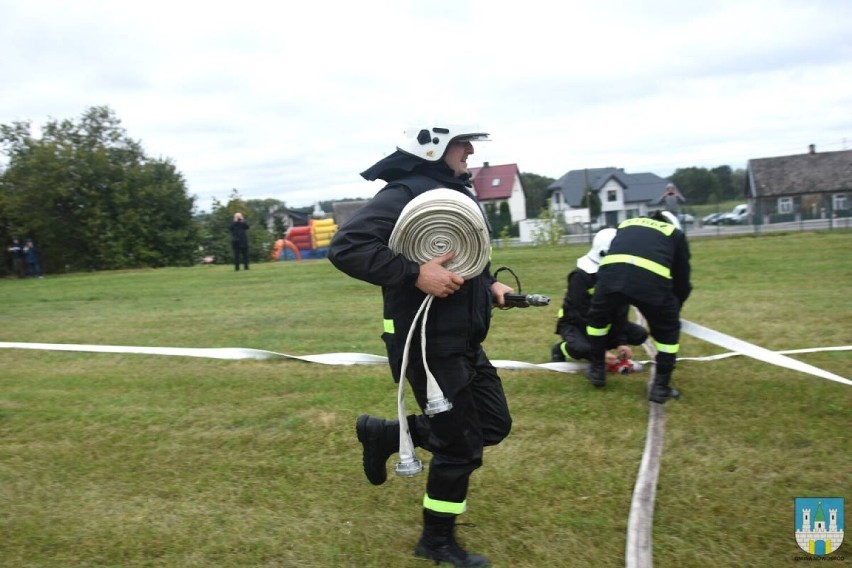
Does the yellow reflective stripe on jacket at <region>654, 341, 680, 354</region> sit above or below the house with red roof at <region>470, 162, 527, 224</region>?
below

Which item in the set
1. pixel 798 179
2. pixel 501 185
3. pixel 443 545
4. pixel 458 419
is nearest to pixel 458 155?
pixel 458 419

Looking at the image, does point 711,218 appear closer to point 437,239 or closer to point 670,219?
point 670,219

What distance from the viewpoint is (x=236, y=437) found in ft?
17.3

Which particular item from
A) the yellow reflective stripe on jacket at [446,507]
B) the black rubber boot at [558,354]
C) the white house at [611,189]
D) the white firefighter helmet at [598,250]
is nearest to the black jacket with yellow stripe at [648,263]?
the white firefighter helmet at [598,250]

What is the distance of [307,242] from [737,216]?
32.7 meters

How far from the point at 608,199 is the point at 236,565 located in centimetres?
7994

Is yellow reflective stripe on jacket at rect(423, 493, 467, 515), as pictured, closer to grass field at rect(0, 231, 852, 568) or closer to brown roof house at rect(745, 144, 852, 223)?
grass field at rect(0, 231, 852, 568)

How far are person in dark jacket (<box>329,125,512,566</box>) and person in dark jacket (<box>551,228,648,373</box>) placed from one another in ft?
10.9

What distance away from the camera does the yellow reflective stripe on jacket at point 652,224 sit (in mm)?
5836

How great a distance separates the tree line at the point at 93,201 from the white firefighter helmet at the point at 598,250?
29974 millimetres

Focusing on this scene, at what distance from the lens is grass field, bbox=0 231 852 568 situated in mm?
3697

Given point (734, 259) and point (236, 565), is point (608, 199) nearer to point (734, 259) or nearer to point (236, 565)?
point (734, 259)

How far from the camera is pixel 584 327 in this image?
22.9 ft

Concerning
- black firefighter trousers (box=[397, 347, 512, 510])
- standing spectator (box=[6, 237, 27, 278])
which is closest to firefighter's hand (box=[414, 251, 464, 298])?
black firefighter trousers (box=[397, 347, 512, 510])
